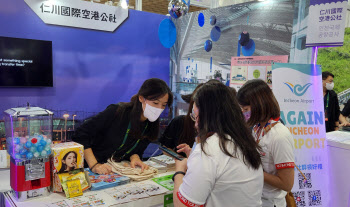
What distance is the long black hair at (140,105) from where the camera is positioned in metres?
2.26

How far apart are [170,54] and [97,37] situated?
62.8 inches

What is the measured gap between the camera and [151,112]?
2320 mm

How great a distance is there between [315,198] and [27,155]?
273 centimetres

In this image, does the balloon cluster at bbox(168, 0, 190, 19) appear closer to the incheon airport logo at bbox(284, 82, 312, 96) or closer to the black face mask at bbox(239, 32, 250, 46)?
the black face mask at bbox(239, 32, 250, 46)

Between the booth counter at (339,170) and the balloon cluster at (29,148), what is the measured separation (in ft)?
9.56

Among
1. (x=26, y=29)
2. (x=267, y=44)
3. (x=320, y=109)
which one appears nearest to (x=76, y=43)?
(x=26, y=29)

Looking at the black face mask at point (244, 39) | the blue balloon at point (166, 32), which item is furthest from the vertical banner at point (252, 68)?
the blue balloon at point (166, 32)

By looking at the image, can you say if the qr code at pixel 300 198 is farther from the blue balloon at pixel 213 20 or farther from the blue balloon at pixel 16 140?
the blue balloon at pixel 213 20

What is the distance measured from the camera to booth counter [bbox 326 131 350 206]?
3025 mm

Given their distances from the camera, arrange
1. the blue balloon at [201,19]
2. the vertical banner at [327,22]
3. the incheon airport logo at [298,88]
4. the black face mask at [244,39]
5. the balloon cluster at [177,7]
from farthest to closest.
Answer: the blue balloon at [201,19], the balloon cluster at [177,7], the black face mask at [244,39], the incheon airport logo at [298,88], the vertical banner at [327,22]

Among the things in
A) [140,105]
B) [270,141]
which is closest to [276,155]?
[270,141]

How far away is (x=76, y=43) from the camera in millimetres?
4680

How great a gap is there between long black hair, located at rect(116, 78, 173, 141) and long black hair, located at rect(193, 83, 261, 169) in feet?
3.22

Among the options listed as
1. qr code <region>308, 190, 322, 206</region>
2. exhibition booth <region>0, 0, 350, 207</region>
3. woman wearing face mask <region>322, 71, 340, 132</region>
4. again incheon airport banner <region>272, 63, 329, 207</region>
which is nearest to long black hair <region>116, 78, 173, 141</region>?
exhibition booth <region>0, 0, 350, 207</region>
